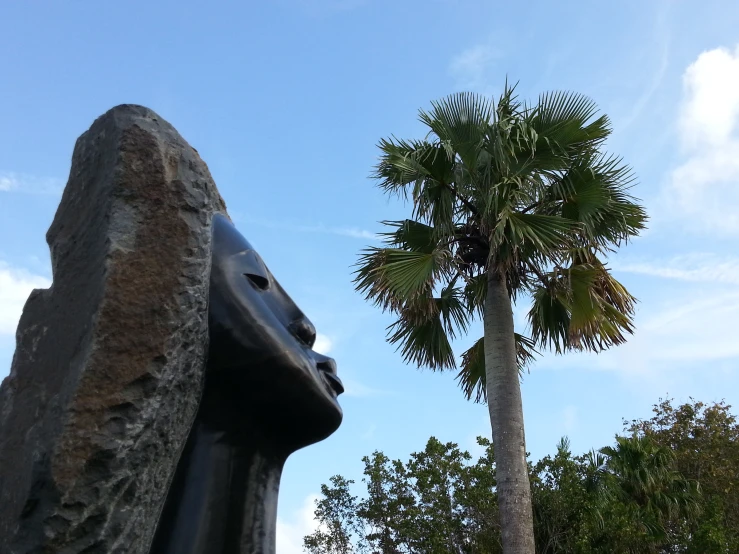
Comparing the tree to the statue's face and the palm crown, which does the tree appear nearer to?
the palm crown

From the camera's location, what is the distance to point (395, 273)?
9.17m

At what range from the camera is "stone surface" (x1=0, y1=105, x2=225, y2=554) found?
1.82 m

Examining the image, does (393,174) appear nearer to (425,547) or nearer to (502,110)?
(502,110)

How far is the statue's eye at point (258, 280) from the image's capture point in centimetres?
232

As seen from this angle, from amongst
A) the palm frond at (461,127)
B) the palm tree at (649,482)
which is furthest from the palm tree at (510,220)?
the palm tree at (649,482)

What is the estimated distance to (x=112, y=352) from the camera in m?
1.92

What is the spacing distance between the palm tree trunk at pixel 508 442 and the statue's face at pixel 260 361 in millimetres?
5915

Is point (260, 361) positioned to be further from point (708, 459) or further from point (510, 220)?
point (708, 459)

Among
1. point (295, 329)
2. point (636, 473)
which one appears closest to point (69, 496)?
point (295, 329)

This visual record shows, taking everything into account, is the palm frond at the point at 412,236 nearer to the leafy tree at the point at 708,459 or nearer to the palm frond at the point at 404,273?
the palm frond at the point at 404,273

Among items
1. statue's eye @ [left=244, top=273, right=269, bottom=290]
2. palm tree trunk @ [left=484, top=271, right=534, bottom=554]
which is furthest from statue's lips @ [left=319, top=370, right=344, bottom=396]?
palm tree trunk @ [left=484, top=271, right=534, bottom=554]

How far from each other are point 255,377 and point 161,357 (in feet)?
0.98

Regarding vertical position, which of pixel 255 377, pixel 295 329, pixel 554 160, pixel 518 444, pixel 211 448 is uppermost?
pixel 554 160

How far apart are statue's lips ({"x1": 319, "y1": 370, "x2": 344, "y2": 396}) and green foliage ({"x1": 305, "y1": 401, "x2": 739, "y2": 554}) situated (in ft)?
33.4
